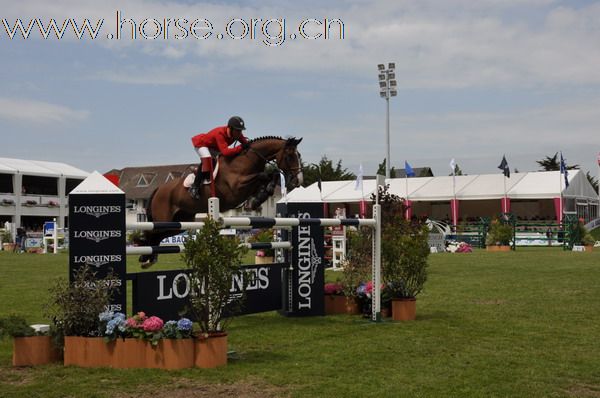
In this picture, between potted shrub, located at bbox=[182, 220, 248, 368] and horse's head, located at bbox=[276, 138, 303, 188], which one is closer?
potted shrub, located at bbox=[182, 220, 248, 368]

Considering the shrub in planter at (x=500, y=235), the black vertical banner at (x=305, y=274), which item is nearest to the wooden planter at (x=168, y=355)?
the black vertical banner at (x=305, y=274)

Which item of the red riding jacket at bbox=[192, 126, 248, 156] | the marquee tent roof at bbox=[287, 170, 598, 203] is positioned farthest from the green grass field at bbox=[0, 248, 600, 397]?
the marquee tent roof at bbox=[287, 170, 598, 203]

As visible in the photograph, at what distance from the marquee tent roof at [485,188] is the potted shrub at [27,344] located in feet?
94.7

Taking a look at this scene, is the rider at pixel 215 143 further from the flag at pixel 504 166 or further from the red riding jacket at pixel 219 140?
the flag at pixel 504 166

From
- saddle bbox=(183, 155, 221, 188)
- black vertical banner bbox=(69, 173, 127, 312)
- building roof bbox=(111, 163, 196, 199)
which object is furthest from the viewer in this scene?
building roof bbox=(111, 163, 196, 199)

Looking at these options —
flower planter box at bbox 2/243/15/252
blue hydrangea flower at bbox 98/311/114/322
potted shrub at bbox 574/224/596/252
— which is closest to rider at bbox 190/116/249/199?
blue hydrangea flower at bbox 98/311/114/322

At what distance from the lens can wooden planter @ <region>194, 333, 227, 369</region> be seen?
486cm

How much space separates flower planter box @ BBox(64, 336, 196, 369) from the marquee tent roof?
28.9 meters

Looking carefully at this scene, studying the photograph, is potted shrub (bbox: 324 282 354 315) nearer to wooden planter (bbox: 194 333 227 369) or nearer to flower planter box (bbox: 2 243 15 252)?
wooden planter (bbox: 194 333 227 369)

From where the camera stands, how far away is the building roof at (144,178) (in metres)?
54.7

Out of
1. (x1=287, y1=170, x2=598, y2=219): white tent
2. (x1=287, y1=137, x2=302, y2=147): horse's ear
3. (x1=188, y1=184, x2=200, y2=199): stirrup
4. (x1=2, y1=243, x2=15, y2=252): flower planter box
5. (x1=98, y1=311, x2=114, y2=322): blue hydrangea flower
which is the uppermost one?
(x1=287, y1=170, x2=598, y2=219): white tent

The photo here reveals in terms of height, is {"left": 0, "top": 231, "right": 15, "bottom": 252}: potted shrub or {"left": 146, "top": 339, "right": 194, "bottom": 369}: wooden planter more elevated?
{"left": 0, "top": 231, "right": 15, "bottom": 252}: potted shrub

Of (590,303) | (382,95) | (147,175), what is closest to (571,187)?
(382,95)

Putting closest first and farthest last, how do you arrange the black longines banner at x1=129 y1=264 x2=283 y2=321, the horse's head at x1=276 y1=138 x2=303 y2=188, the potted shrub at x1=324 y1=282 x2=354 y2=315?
the black longines banner at x1=129 y1=264 x2=283 y2=321
the horse's head at x1=276 y1=138 x2=303 y2=188
the potted shrub at x1=324 y1=282 x2=354 y2=315
